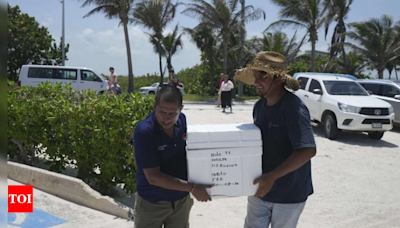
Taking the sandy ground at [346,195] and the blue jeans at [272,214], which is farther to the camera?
the sandy ground at [346,195]

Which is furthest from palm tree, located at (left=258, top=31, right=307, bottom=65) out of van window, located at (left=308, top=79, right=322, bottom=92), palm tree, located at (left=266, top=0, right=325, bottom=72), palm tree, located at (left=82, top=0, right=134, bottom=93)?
van window, located at (left=308, top=79, right=322, bottom=92)

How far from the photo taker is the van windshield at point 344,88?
34.0 feet

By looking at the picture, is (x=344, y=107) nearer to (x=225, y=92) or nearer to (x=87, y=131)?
(x=225, y=92)

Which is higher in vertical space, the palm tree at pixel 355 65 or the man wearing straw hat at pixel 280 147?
the palm tree at pixel 355 65

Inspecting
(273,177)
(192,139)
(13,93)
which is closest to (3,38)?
(192,139)

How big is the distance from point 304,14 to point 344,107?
1632 cm

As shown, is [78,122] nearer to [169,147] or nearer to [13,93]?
[13,93]

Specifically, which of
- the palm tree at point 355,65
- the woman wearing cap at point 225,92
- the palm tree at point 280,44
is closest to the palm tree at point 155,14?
the palm tree at point 280,44

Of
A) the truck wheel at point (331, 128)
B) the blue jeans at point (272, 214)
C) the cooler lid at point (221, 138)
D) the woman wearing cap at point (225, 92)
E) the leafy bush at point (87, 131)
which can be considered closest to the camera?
the cooler lid at point (221, 138)

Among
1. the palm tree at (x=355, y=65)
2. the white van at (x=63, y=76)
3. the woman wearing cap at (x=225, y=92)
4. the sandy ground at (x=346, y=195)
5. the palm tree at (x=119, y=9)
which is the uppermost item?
the palm tree at (x=119, y=9)

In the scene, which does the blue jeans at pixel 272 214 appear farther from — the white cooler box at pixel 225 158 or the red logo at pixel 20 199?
the red logo at pixel 20 199

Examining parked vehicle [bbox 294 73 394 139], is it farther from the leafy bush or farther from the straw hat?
the straw hat

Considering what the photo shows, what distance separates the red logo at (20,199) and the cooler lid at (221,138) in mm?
3034

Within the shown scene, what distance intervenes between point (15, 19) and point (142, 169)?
99.8 ft
